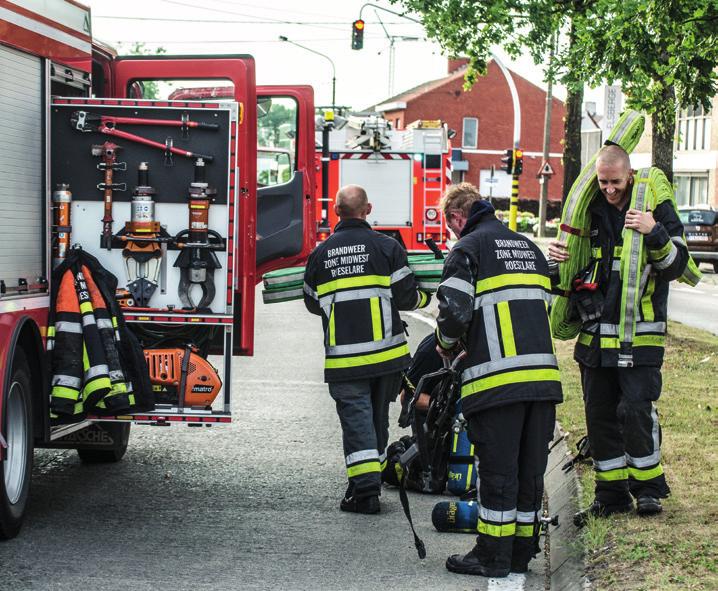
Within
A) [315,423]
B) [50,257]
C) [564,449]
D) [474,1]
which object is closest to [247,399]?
[315,423]

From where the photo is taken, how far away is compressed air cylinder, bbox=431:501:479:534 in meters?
6.57

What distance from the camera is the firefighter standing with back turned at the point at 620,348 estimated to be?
6.32m

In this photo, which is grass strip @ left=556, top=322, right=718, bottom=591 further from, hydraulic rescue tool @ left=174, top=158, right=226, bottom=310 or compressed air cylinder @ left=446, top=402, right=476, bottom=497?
hydraulic rescue tool @ left=174, top=158, right=226, bottom=310


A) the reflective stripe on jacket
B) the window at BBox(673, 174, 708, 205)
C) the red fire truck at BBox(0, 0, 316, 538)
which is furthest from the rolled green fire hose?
A: the window at BBox(673, 174, 708, 205)

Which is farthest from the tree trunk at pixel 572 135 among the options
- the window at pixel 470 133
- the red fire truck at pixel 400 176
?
the window at pixel 470 133

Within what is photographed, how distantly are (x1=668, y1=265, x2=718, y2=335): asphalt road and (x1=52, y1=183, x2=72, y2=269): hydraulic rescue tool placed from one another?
42.1 feet

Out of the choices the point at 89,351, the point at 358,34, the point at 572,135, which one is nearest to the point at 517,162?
the point at 572,135

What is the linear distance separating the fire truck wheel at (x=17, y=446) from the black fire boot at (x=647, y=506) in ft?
10.5

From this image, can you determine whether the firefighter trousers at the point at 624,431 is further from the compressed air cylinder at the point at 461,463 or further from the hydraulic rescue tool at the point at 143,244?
the hydraulic rescue tool at the point at 143,244

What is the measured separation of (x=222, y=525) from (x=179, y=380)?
91cm

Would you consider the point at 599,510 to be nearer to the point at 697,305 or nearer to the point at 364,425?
the point at 364,425

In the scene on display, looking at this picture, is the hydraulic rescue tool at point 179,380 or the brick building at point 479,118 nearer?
the hydraulic rescue tool at point 179,380

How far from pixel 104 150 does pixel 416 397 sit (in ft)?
8.05

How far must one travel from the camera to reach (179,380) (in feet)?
23.1
